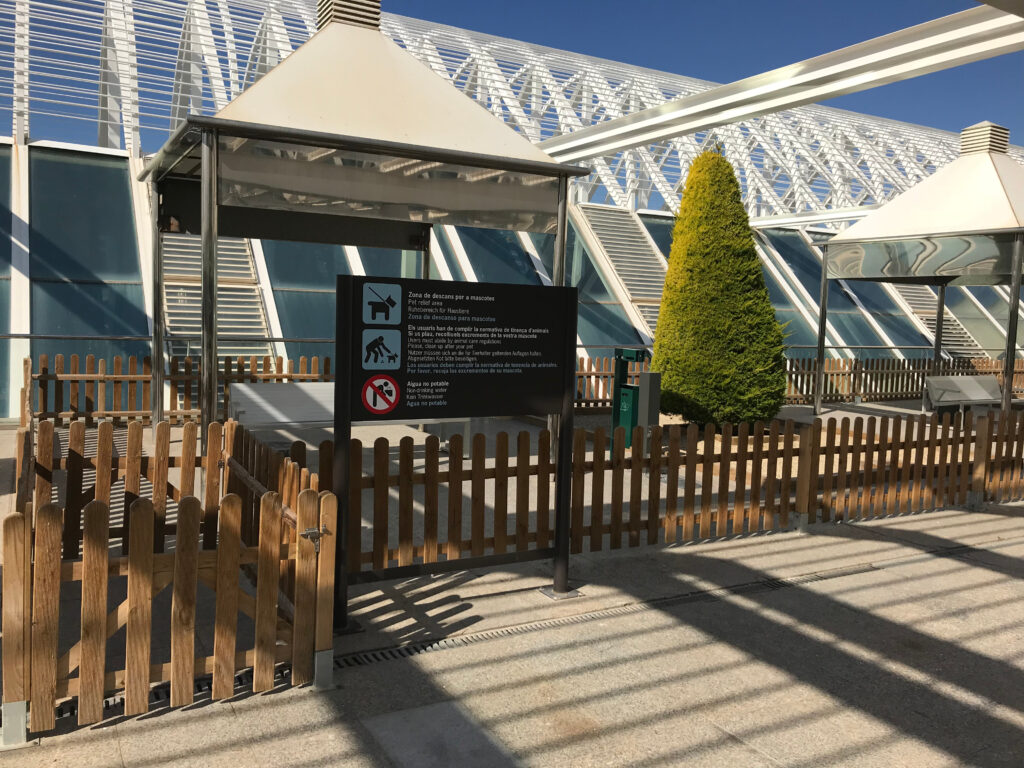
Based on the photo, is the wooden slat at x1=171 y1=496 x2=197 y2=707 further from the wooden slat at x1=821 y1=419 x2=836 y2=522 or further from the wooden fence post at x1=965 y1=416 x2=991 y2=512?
the wooden fence post at x1=965 y1=416 x2=991 y2=512

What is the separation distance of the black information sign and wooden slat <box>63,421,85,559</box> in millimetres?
1983

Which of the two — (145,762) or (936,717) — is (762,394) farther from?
(145,762)

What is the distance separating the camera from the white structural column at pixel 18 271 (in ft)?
39.1

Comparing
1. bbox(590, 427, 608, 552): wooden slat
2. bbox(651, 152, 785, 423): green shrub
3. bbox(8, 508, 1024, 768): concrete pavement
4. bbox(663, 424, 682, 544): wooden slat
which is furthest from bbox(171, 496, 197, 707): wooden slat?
bbox(651, 152, 785, 423): green shrub

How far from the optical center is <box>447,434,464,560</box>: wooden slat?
220 inches

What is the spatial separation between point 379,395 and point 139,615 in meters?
1.75

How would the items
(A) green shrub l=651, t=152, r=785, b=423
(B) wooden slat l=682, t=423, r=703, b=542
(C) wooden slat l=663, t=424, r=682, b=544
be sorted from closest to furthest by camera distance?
(C) wooden slat l=663, t=424, r=682, b=544, (B) wooden slat l=682, t=423, r=703, b=542, (A) green shrub l=651, t=152, r=785, b=423

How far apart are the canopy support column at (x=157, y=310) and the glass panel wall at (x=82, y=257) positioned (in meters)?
2.03

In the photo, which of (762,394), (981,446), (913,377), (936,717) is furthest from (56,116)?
(913,377)

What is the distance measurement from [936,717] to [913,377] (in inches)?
686

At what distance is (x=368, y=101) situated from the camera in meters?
7.99

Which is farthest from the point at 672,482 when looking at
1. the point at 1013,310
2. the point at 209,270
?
the point at 1013,310

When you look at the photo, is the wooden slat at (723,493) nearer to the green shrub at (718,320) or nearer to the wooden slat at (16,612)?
the wooden slat at (16,612)

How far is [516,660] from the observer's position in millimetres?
4461
